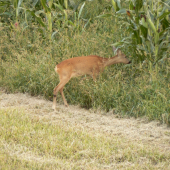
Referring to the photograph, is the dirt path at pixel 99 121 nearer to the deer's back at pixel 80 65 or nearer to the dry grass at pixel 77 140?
the dry grass at pixel 77 140

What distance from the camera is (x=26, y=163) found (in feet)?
12.3

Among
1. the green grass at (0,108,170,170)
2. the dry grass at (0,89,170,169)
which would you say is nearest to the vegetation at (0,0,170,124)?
the dry grass at (0,89,170,169)

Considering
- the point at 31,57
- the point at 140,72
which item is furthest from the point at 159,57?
the point at 31,57

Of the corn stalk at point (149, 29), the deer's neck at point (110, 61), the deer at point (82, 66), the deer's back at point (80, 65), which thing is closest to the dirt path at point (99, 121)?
the deer at point (82, 66)

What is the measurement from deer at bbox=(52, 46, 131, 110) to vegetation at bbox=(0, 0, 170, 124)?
17cm

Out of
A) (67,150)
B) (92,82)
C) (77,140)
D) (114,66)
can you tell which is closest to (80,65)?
(92,82)

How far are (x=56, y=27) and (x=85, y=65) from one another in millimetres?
2606

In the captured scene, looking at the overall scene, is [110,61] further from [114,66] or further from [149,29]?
[149,29]

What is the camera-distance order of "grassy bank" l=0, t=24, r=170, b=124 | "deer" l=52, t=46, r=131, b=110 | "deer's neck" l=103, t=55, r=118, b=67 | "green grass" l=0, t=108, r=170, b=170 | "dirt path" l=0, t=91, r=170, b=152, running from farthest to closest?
"deer's neck" l=103, t=55, r=118, b=67 < "deer" l=52, t=46, r=131, b=110 < "grassy bank" l=0, t=24, r=170, b=124 < "dirt path" l=0, t=91, r=170, b=152 < "green grass" l=0, t=108, r=170, b=170

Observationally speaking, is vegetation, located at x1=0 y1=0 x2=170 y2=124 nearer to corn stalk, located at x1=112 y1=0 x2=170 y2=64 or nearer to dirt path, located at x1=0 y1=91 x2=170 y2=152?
corn stalk, located at x1=112 y1=0 x2=170 y2=64

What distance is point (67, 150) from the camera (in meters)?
4.09

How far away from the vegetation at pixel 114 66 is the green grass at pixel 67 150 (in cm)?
119

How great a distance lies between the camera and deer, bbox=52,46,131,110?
6155 mm

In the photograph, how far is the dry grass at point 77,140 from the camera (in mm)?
3789
